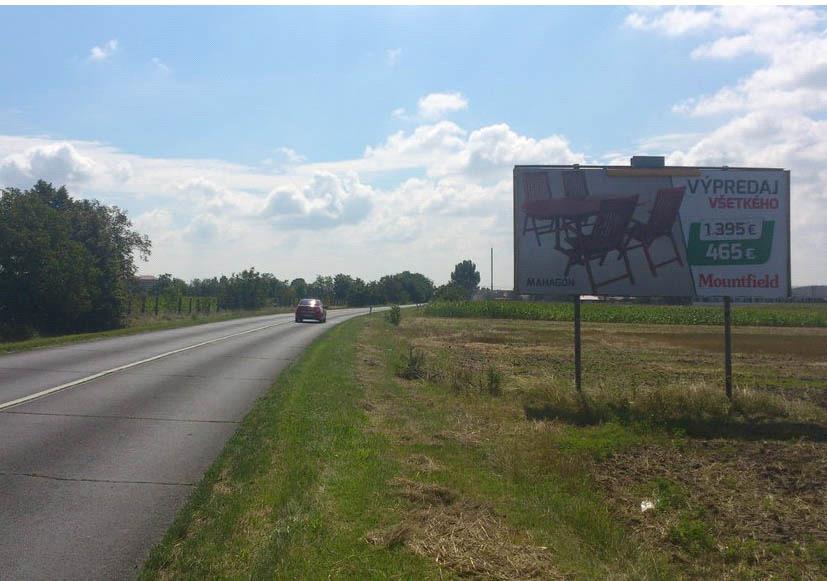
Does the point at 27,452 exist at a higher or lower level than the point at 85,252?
lower

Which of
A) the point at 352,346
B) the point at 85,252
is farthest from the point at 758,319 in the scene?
the point at 85,252

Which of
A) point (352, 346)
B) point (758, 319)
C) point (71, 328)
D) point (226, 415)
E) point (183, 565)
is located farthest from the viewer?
point (758, 319)

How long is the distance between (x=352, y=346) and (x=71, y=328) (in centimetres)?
2212

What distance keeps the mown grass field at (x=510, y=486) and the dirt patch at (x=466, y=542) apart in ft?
0.06

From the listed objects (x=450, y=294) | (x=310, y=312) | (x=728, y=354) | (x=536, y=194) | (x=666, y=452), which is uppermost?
(x=536, y=194)

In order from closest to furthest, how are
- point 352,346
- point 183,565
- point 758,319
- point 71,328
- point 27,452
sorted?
point 183,565, point 27,452, point 352,346, point 71,328, point 758,319

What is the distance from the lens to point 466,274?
18638 cm

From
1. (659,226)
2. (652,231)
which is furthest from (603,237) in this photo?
(659,226)

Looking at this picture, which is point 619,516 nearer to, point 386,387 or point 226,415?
point 226,415

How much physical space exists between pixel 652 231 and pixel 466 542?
947 centimetres

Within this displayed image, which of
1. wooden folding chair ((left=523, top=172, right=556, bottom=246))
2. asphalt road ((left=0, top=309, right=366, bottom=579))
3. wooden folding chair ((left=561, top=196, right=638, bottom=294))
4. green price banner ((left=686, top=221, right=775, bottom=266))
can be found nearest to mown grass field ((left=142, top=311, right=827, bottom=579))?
asphalt road ((left=0, top=309, right=366, bottom=579))

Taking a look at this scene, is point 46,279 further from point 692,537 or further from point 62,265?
point 692,537

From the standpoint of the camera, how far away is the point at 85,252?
131ft

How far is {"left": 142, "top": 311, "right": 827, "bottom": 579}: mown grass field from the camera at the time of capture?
520cm
